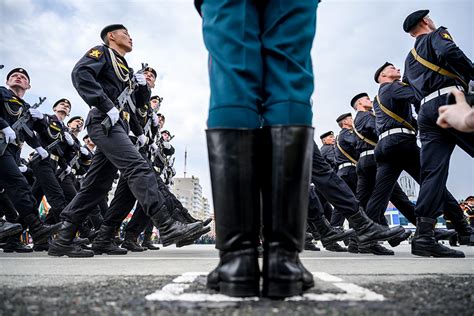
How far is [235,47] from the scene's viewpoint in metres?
1.11

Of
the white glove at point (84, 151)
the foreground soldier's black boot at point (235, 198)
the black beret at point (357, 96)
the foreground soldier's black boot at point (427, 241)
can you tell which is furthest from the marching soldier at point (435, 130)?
the white glove at point (84, 151)

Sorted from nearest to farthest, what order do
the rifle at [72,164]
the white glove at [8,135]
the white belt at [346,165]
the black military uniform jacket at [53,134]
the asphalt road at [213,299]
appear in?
the asphalt road at [213,299]
the white glove at [8,135]
the black military uniform jacket at [53,134]
the rifle at [72,164]
the white belt at [346,165]

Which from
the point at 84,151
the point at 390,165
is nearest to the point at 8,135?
the point at 84,151

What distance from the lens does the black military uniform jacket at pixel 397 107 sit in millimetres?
4141

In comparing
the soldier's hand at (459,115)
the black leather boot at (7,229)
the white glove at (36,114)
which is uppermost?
A: the white glove at (36,114)

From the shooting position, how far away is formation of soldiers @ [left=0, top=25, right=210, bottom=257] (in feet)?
10.3

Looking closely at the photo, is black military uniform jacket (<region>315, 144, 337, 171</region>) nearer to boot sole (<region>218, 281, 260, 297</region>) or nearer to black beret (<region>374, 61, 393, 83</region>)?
black beret (<region>374, 61, 393, 83</region>)

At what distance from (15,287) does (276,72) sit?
0.97 metres

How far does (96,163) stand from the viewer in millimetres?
3623

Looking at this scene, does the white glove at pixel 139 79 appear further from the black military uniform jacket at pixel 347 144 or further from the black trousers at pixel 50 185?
the black military uniform jacket at pixel 347 144

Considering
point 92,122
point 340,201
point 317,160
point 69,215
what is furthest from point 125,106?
point 340,201

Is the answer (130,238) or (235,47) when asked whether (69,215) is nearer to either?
(130,238)

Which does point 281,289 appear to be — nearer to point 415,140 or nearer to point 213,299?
point 213,299

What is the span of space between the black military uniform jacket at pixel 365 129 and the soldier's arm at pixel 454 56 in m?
2.04
